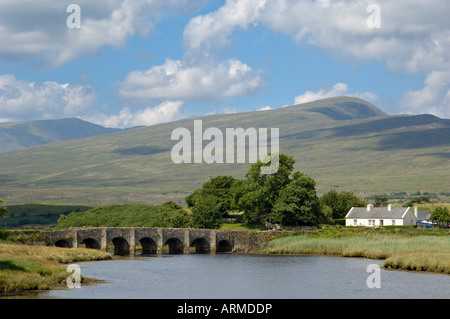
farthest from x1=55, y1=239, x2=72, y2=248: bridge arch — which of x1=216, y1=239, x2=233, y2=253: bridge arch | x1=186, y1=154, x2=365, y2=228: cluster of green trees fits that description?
x1=186, y1=154, x2=365, y2=228: cluster of green trees

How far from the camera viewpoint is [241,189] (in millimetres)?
118625

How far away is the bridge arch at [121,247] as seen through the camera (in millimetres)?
93262

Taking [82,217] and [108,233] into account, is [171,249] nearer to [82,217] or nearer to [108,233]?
[108,233]

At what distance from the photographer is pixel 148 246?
97.1 metres

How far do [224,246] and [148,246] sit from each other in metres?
11.6

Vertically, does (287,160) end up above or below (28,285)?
above

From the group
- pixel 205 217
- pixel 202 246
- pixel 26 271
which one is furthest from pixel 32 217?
pixel 26 271

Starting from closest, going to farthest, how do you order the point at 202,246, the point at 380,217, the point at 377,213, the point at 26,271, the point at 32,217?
1. the point at 26,271
2. the point at 202,246
3. the point at 380,217
4. the point at 377,213
5. the point at 32,217

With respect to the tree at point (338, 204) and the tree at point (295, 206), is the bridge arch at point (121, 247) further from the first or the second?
the tree at point (338, 204)

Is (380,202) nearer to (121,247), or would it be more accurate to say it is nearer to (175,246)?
(175,246)

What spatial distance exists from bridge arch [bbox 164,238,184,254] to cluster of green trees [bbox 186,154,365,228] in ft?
35.4

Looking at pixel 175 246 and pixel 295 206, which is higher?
pixel 295 206
